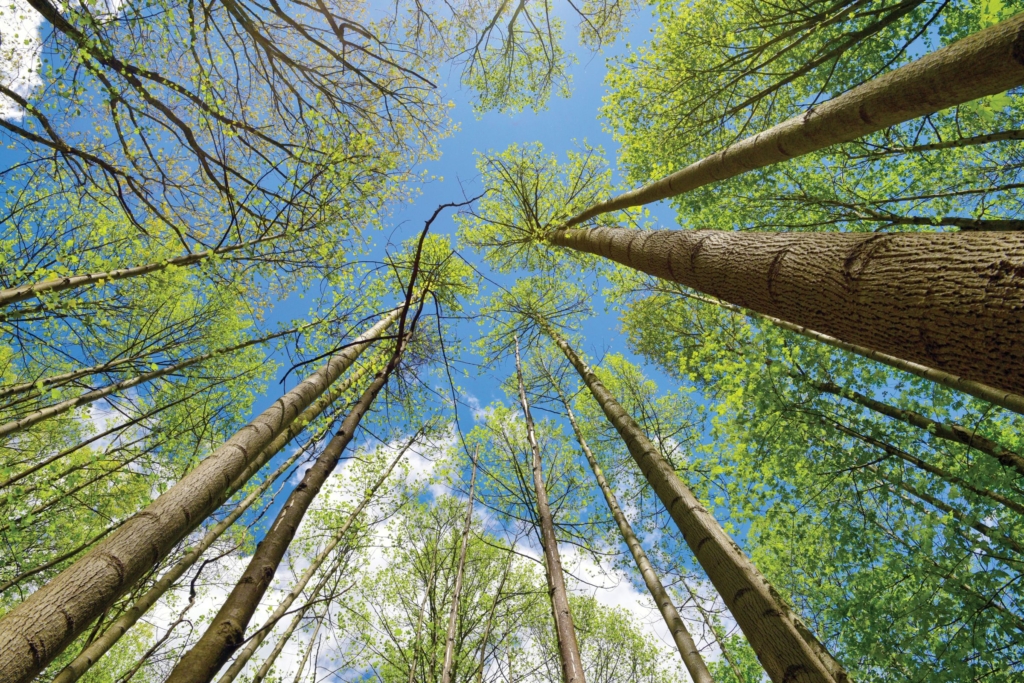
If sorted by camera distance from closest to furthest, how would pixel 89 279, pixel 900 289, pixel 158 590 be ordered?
pixel 900 289, pixel 158 590, pixel 89 279

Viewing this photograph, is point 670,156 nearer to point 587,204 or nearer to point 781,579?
point 587,204

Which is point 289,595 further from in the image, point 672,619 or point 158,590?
point 672,619

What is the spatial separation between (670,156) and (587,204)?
1536 mm

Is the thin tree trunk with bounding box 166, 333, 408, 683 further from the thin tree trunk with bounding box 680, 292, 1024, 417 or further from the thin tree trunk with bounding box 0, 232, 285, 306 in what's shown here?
the thin tree trunk with bounding box 0, 232, 285, 306

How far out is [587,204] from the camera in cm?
719

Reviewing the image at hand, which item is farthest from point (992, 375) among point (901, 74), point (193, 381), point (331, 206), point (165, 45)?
point (193, 381)

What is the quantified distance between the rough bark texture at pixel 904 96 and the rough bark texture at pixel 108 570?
12.4ft

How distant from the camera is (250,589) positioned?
5.15 feet

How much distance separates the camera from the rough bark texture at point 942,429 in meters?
3.43

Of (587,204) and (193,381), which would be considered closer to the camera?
(193,381)

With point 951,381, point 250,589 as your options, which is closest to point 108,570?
point 250,589

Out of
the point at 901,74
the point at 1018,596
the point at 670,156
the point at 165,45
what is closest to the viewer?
the point at 901,74

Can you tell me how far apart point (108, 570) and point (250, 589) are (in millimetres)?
551

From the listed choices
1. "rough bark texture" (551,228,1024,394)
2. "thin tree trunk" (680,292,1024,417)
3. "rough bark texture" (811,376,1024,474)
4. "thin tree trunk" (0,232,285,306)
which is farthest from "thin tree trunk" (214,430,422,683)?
"rough bark texture" (811,376,1024,474)
